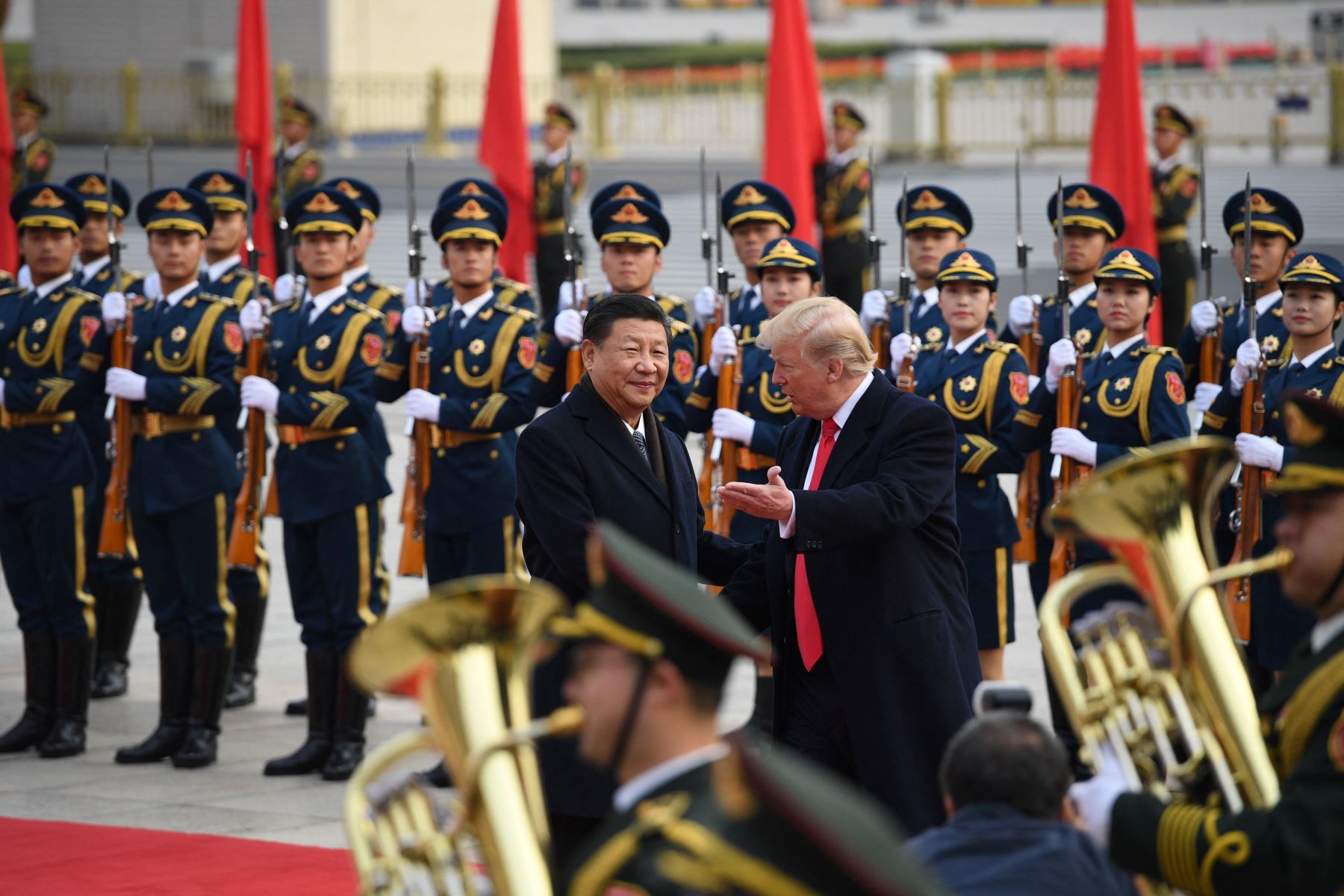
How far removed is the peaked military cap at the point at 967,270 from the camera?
7.33m

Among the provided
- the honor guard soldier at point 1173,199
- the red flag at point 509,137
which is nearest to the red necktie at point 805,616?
the red flag at point 509,137

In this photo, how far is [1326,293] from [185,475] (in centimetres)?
405

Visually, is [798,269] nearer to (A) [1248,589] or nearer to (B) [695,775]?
(A) [1248,589]

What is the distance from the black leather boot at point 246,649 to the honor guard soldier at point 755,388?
2.06 meters

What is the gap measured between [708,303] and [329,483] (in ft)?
5.80

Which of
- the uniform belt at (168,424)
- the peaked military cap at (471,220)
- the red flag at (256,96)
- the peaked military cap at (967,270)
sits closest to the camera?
the peaked military cap at (967,270)

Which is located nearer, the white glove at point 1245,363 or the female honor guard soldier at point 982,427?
the white glove at point 1245,363

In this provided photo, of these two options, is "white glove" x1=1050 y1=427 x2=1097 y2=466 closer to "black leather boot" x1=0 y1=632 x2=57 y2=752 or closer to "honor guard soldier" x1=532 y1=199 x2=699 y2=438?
"honor guard soldier" x1=532 y1=199 x2=699 y2=438

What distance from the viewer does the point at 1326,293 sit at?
660 centimetres

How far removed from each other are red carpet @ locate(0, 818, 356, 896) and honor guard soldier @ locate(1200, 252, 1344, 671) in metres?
3.03

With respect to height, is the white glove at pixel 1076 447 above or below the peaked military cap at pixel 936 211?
below

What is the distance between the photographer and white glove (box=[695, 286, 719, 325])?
805 cm

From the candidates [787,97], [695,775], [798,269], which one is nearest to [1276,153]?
[787,97]

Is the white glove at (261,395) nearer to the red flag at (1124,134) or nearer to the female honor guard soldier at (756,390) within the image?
the female honor guard soldier at (756,390)
